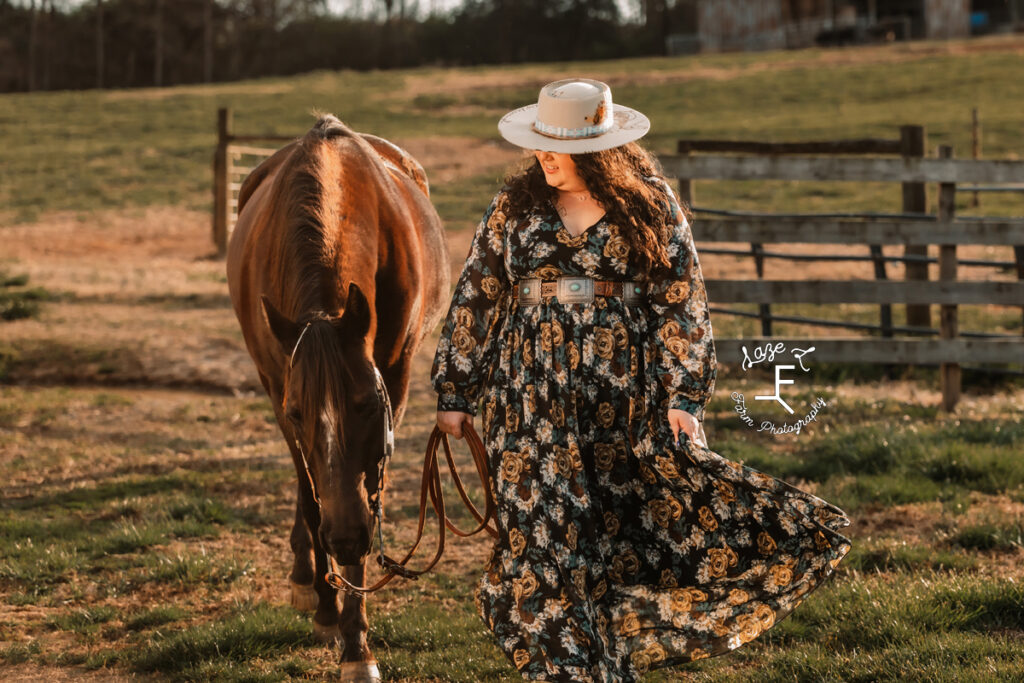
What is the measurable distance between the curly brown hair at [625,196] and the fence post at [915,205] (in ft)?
19.5

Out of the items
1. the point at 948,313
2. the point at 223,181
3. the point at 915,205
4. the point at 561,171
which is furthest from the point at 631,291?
the point at 223,181

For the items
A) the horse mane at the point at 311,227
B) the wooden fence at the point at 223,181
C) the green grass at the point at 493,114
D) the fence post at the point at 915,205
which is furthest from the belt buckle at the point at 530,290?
the green grass at the point at 493,114

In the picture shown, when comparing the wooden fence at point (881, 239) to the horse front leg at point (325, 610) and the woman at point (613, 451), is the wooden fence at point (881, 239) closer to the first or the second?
the horse front leg at point (325, 610)

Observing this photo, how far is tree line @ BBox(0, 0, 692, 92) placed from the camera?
48.0 m

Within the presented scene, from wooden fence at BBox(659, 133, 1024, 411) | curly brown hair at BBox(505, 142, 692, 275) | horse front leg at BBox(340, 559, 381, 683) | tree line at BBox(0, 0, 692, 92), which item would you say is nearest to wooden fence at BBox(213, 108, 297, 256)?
wooden fence at BBox(659, 133, 1024, 411)

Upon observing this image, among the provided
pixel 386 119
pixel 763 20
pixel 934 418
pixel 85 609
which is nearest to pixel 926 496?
pixel 934 418

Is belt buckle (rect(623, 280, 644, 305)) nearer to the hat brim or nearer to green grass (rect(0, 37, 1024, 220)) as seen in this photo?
the hat brim

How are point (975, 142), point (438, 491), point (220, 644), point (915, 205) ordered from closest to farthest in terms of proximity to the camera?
1. point (438, 491)
2. point (220, 644)
3. point (915, 205)
4. point (975, 142)

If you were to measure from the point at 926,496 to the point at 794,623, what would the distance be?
5.86ft

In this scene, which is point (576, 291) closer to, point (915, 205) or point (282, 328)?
point (282, 328)

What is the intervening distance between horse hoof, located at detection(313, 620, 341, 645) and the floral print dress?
1166 mm

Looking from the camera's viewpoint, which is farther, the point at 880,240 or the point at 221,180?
the point at 221,180

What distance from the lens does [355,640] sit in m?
3.70

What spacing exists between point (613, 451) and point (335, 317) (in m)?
1.02
